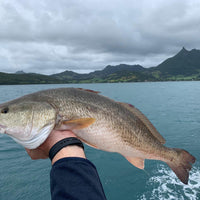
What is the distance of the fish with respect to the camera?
2.49 m

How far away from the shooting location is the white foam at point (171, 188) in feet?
24.0

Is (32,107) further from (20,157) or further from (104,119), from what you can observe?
(20,157)

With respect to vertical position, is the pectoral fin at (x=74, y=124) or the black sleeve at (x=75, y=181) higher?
the pectoral fin at (x=74, y=124)

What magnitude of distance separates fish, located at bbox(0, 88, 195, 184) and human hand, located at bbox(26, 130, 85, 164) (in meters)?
0.08

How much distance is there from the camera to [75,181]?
1.52m

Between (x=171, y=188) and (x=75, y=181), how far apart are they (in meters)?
8.13

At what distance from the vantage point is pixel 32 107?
268 centimetres

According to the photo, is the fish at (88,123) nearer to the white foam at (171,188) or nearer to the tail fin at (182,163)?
the tail fin at (182,163)

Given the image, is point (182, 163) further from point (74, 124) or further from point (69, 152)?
point (69, 152)

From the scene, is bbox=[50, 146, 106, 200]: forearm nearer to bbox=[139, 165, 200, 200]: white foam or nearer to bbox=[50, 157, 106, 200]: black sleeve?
bbox=[50, 157, 106, 200]: black sleeve

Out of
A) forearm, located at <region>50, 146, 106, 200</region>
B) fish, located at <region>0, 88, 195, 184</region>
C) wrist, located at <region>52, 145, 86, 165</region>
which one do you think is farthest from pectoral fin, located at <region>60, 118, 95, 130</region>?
forearm, located at <region>50, 146, 106, 200</region>

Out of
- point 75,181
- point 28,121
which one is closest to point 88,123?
point 28,121

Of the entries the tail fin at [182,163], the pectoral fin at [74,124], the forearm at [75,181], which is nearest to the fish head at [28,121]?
the pectoral fin at [74,124]

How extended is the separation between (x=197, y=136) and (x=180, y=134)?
143 cm
